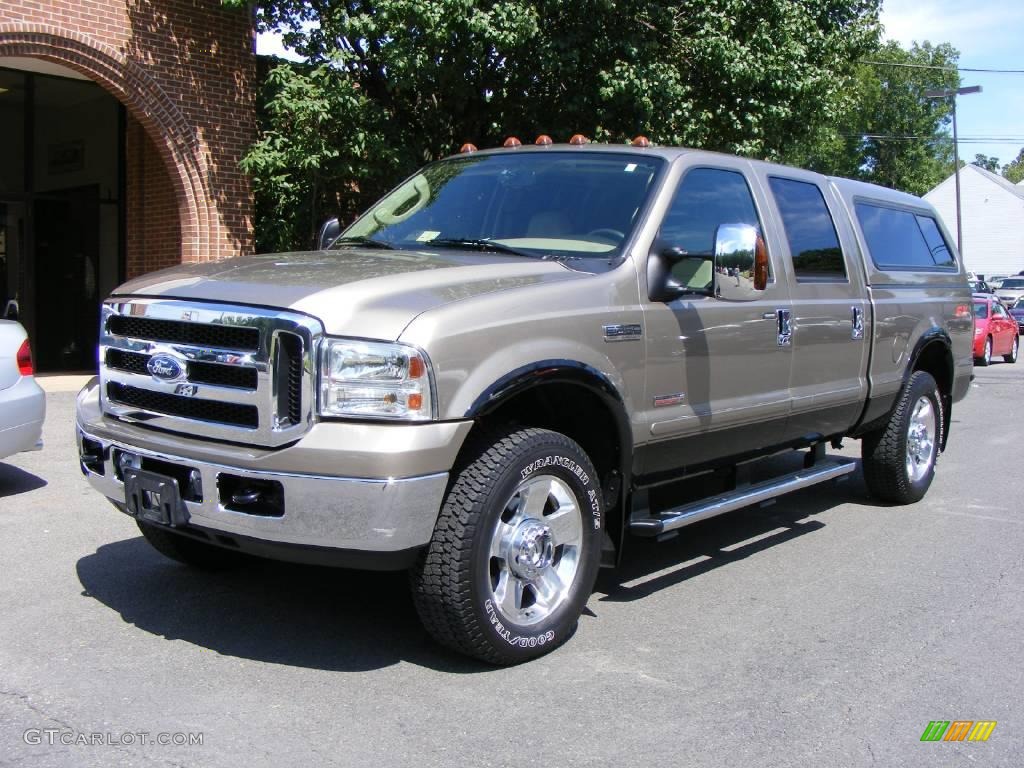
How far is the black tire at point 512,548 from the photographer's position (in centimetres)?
386

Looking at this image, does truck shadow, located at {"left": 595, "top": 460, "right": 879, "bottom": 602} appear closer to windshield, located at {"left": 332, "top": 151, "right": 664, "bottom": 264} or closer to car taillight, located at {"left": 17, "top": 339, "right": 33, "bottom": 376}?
windshield, located at {"left": 332, "top": 151, "right": 664, "bottom": 264}

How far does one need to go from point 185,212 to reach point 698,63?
6644 millimetres

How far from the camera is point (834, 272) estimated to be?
6230mm

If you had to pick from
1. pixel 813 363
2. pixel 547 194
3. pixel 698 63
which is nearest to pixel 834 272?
pixel 813 363

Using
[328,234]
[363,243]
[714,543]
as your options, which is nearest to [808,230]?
[714,543]

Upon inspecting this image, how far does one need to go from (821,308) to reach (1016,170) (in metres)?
136

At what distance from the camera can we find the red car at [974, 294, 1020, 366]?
21672mm

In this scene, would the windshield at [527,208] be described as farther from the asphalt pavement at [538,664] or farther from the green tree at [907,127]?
the green tree at [907,127]

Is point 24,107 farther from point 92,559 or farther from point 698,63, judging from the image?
point 92,559

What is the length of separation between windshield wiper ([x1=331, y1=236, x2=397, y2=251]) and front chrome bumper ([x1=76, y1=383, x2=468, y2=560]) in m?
1.70

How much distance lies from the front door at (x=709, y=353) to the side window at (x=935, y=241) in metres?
2.67

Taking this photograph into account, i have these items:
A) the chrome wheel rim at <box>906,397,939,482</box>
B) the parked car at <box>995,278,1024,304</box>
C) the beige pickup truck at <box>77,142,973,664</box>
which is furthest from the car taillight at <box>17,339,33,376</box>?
the parked car at <box>995,278,1024,304</box>

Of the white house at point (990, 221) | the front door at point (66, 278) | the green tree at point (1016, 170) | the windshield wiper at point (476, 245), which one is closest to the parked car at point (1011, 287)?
the white house at point (990, 221)

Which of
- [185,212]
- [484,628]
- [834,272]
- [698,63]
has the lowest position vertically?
[484,628]
